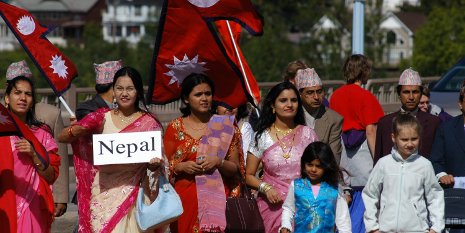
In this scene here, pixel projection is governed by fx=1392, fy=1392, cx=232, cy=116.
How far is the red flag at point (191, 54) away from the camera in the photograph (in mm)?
10805

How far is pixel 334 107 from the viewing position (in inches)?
488

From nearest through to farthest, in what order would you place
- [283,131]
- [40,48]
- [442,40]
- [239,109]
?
[283,131] < [40,48] < [239,109] < [442,40]

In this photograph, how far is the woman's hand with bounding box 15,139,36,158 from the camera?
9562mm

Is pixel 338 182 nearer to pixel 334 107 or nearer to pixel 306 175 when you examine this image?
pixel 306 175

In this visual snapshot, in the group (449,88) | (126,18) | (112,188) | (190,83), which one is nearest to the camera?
(112,188)

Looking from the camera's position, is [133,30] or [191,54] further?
[133,30]

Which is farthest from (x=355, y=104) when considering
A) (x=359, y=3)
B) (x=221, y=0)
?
(x=359, y=3)

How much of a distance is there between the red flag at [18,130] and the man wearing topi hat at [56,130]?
1001 millimetres

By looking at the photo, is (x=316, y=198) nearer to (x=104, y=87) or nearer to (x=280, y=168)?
(x=280, y=168)

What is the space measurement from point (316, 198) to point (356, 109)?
264cm

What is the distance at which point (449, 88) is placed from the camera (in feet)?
59.9

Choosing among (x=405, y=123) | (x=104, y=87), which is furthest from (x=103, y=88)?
(x=405, y=123)

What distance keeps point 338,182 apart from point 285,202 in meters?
0.40

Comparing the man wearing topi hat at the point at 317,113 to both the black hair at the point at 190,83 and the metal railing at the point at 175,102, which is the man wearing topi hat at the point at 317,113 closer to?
the black hair at the point at 190,83
